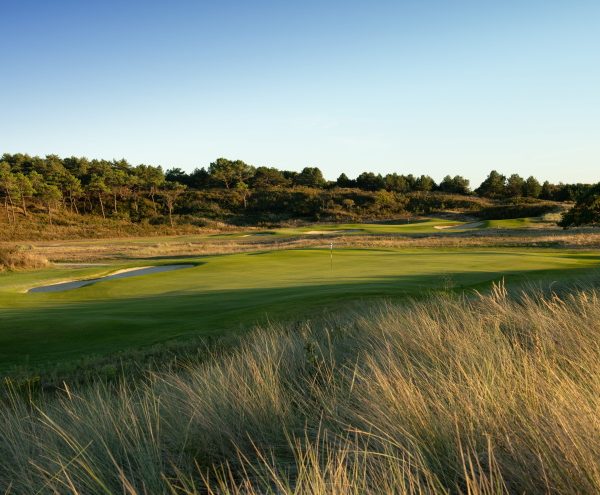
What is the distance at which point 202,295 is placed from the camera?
15508 mm

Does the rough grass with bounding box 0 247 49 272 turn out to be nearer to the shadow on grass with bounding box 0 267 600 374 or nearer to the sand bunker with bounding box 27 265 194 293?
the sand bunker with bounding box 27 265 194 293

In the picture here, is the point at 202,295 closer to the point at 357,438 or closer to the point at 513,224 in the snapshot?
the point at 357,438

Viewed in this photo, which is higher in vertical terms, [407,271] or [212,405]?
[212,405]

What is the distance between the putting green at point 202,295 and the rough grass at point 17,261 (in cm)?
438

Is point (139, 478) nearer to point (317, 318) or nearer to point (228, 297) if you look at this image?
point (317, 318)

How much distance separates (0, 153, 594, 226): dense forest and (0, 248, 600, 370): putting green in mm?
53085

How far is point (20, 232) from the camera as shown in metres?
68.4

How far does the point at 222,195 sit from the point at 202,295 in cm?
7981

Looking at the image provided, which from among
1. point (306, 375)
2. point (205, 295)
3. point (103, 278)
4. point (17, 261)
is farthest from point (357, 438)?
point (17, 261)

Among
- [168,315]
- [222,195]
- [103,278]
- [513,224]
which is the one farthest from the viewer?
[222,195]

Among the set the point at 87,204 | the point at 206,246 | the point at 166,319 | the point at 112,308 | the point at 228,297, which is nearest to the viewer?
the point at 166,319

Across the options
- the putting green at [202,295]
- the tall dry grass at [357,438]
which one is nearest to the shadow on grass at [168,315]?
the putting green at [202,295]

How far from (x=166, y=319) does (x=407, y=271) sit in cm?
1053

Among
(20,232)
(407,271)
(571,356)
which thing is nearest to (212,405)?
(571,356)
